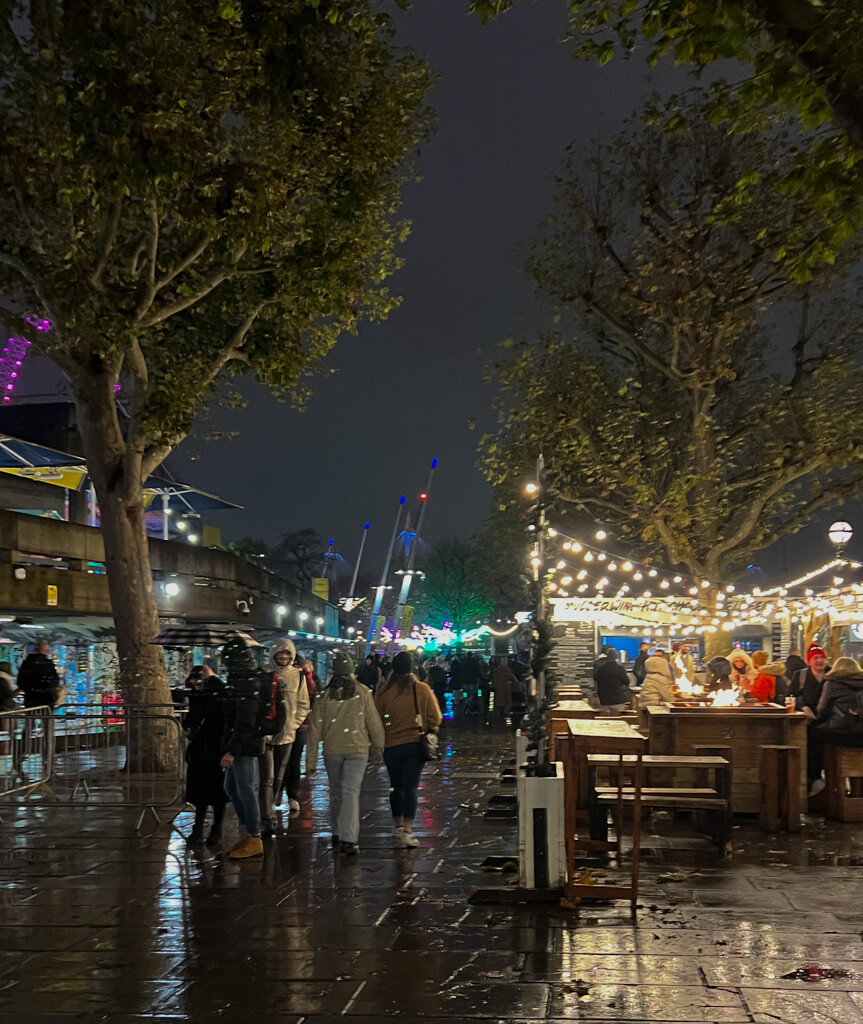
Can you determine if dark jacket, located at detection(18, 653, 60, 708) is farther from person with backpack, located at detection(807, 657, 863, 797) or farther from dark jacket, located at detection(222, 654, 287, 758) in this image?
person with backpack, located at detection(807, 657, 863, 797)

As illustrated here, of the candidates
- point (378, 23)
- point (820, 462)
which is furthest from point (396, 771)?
point (820, 462)

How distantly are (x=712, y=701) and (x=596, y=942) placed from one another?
870 centimetres

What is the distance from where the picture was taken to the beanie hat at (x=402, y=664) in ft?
32.0

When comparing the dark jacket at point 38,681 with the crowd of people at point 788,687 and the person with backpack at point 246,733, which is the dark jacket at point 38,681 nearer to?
the person with backpack at point 246,733

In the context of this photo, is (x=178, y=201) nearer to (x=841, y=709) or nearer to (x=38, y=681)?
(x=38, y=681)

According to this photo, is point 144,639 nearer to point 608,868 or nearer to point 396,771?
point 396,771

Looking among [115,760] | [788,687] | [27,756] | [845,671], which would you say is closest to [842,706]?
[845,671]

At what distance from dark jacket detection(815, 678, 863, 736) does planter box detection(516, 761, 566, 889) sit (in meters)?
4.77

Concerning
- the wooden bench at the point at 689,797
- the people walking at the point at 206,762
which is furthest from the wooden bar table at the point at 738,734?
the people walking at the point at 206,762

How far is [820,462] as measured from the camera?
23.2 metres

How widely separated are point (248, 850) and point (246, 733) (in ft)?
3.16

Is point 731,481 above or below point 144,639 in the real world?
above

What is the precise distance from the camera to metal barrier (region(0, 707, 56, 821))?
38.8 ft

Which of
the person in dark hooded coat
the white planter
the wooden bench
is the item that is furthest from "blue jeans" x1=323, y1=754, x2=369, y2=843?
the person in dark hooded coat
